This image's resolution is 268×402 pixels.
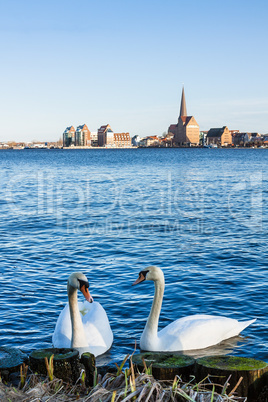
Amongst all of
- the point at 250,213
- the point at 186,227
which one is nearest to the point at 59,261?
the point at 186,227

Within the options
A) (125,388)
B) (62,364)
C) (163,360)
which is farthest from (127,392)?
(62,364)

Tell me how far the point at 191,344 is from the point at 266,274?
17.3 ft

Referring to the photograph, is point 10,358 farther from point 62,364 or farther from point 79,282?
point 79,282

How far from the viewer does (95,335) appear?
26.7 feet

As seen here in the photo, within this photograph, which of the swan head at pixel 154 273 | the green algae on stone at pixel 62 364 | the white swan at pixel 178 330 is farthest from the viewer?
the swan head at pixel 154 273

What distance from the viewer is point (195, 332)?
27.4 ft

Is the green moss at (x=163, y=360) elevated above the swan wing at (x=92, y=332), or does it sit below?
above

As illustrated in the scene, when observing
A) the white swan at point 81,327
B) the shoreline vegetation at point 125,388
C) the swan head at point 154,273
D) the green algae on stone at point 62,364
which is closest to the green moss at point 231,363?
the shoreline vegetation at point 125,388

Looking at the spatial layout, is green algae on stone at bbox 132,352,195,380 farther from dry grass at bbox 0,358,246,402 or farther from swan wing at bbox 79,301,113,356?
swan wing at bbox 79,301,113,356

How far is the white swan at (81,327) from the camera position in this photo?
7488 mm

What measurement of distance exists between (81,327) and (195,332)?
194 cm

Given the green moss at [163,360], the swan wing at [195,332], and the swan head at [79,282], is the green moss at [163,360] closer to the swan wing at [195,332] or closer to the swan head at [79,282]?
the swan head at [79,282]

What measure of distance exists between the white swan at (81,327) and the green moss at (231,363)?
2828 mm

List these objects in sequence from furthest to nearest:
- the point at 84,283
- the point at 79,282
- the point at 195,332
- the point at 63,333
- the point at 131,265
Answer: the point at 131,265 < the point at 195,332 < the point at 63,333 < the point at 79,282 < the point at 84,283
